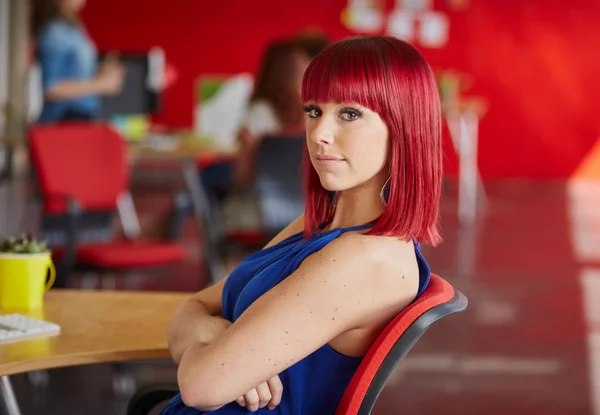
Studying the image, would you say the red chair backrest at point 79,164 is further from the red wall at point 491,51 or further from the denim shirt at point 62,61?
the red wall at point 491,51

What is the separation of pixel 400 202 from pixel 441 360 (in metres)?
2.82

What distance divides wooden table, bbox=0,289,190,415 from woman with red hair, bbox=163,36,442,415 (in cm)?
16

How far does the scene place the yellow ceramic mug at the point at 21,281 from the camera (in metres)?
1.84

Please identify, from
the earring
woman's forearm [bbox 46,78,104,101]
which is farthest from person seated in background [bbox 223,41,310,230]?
the earring

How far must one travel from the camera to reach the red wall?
1174 cm

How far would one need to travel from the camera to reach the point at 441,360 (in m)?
4.10

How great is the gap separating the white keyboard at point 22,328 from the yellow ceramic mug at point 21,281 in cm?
14

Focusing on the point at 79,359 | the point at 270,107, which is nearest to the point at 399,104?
the point at 79,359

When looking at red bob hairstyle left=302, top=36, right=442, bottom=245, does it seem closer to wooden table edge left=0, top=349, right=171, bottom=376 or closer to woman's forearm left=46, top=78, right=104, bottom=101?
wooden table edge left=0, top=349, right=171, bottom=376

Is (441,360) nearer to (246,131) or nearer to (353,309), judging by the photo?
(246,131)

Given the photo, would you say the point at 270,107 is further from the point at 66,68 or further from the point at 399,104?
the point at 399,104

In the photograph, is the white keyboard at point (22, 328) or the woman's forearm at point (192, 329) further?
the white keyboard at point (22, 328)

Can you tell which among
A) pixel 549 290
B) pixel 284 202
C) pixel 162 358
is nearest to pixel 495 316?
pixel 549 290

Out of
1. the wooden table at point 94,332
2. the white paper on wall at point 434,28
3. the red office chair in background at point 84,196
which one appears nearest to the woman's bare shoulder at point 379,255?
the wooden table at point 94,332
